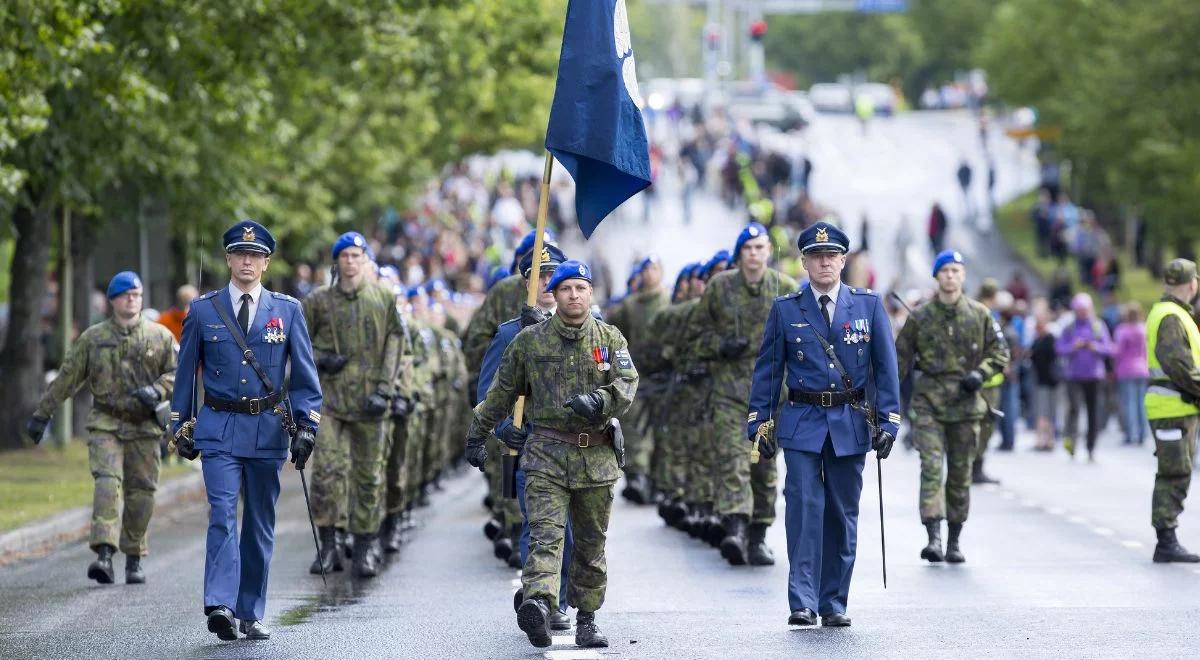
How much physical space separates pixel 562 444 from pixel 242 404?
5.90ft

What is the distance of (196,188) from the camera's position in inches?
1078

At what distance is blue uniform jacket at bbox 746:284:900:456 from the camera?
41.4 feet

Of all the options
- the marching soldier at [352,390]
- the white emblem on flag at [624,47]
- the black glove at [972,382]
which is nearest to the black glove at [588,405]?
the white emblem on flag at [624,47]

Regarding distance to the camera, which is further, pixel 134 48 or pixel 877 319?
pixel 134 48

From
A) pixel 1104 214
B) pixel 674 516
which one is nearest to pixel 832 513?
pixel 674 516

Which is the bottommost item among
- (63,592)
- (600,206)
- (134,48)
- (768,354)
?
(63,592)

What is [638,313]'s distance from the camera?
20.4m

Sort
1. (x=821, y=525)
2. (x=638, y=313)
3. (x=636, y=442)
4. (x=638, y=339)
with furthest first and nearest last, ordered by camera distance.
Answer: (x=636, y=442)
(x=638, y=313)
(x=638, y=339)
(x=821, y=525)

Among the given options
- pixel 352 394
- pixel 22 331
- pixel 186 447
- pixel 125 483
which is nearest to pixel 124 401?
pixel 125 483

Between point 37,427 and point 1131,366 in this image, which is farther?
point 1131,366

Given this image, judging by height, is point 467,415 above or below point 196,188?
below

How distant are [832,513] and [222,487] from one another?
3.23 m

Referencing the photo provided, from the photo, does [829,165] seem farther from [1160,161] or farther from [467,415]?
[467,415]

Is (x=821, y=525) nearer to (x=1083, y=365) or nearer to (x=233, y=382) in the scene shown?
(x=233, y=382)
